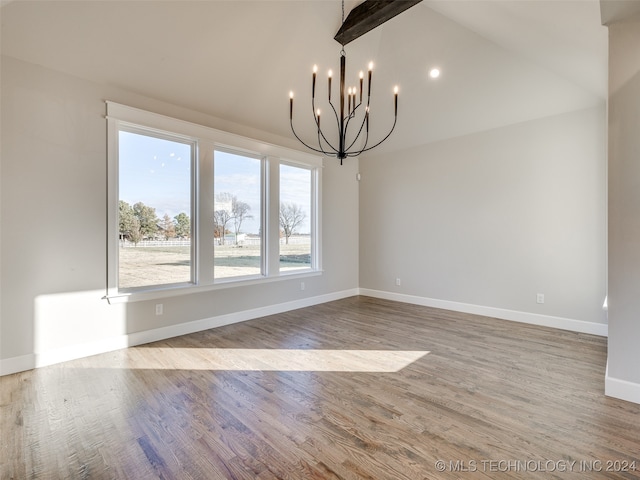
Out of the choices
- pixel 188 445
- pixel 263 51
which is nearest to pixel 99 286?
pixel 188 445

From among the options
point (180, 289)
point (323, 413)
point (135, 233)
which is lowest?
point (323, 413)

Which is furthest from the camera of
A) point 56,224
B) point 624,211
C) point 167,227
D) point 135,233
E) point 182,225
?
point 182,225

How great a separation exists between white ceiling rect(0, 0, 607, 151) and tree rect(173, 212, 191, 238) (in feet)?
4.51

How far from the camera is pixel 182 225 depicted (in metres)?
3.83

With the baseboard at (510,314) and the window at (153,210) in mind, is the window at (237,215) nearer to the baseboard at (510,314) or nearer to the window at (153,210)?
the window at (153,210)

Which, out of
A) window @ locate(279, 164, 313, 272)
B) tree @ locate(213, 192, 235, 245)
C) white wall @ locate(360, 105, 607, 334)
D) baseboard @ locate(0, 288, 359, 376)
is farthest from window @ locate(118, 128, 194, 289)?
white wall @ locate(360, 105, 607, 334)

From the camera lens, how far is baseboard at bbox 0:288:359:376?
2.72 m

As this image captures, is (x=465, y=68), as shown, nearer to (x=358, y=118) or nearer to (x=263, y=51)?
(x=358, y=118)

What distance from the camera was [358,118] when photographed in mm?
4895

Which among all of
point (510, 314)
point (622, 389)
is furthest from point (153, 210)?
point (510, 314)

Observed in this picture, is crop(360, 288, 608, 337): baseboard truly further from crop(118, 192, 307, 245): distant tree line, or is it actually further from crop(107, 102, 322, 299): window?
crop(118, 192, 307, 245): distant tree line

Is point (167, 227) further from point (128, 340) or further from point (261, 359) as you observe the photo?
point (261, 359)

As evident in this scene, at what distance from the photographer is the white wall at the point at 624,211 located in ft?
7.10

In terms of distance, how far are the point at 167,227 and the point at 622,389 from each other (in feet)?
14.8
